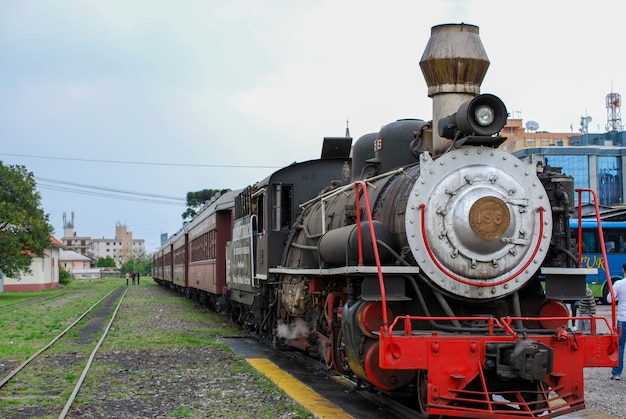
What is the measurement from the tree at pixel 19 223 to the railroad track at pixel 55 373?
23316mm

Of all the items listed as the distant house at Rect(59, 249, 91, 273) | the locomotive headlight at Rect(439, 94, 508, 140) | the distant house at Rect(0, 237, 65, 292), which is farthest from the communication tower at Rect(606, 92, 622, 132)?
the distant house at Rect(59, 249, 91, 273)

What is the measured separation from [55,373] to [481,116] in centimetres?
753

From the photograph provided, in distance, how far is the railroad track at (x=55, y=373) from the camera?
29.6 ft

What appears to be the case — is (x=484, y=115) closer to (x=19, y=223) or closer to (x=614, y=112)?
(x=19, y=223)

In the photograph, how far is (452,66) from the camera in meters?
7.86

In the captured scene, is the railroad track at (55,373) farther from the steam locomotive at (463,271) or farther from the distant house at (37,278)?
the distant house at (37,278)

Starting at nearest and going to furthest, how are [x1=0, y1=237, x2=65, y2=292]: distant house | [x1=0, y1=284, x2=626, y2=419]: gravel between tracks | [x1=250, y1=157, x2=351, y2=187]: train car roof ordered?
[x1=0, y1=284, x2=626, y2=419]: gravel between tracks < [x1=250, y1=157, x2=351, y2=187]: train car roof < [x1=0, y1=237, x2=65, y2=292]: distant house

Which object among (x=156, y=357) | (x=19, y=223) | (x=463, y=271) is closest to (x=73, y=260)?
(x=19, y=223)

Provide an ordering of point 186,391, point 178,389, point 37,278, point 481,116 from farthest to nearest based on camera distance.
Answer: point 37,278 → point 178,389 → point 186,391 → point 481,116

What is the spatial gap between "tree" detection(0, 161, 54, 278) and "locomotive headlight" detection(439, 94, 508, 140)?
35.6 m

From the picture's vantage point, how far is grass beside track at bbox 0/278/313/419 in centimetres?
848

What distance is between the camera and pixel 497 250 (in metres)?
7.21

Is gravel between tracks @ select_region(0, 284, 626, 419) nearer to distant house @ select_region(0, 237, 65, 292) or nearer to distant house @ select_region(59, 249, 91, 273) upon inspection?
distant house @ select_region(0, 237, 65, 292)

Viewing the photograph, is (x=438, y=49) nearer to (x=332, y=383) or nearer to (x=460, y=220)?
(x=460, y=220)
